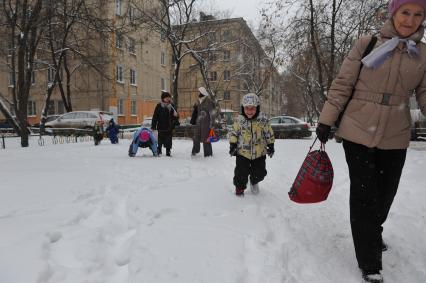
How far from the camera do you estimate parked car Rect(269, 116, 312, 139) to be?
19.8 meters

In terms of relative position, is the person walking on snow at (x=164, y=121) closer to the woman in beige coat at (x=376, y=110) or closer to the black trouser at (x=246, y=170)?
the black trouser at (x=246, y=170)

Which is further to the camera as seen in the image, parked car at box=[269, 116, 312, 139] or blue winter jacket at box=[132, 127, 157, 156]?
parked car at box=[269, 116, 312, 139]

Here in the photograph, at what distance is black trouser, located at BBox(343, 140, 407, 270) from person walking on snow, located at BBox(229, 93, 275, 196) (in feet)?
7.21

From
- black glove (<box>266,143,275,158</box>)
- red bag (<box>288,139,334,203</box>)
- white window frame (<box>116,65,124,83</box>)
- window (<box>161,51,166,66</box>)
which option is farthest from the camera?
window (<box>161,51,166,66</box>)

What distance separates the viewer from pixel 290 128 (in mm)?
21594

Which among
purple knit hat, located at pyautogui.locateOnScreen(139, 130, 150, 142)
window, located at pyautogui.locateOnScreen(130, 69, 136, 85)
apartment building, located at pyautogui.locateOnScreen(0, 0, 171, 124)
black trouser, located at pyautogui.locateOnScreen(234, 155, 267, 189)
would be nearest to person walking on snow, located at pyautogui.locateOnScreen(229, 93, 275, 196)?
black trouser, located at pyautogui.locateOnScreen(234, 155, 267, 189)

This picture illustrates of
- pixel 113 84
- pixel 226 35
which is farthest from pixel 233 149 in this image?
pixel 226 35

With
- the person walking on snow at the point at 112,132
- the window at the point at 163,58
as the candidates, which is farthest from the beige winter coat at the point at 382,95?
the window at the point at 163,58

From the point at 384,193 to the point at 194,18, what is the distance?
79.9 ft

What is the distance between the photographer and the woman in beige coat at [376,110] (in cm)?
268

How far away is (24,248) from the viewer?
2.89 m

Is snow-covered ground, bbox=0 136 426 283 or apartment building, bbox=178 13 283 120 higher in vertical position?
apartment building, bbox=178 13 283 120

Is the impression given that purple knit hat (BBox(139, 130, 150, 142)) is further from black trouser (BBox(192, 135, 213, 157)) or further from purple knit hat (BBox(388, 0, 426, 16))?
purple knit hat (BBox(388, 0, 426, 16))

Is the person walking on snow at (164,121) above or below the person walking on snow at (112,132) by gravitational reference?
above
